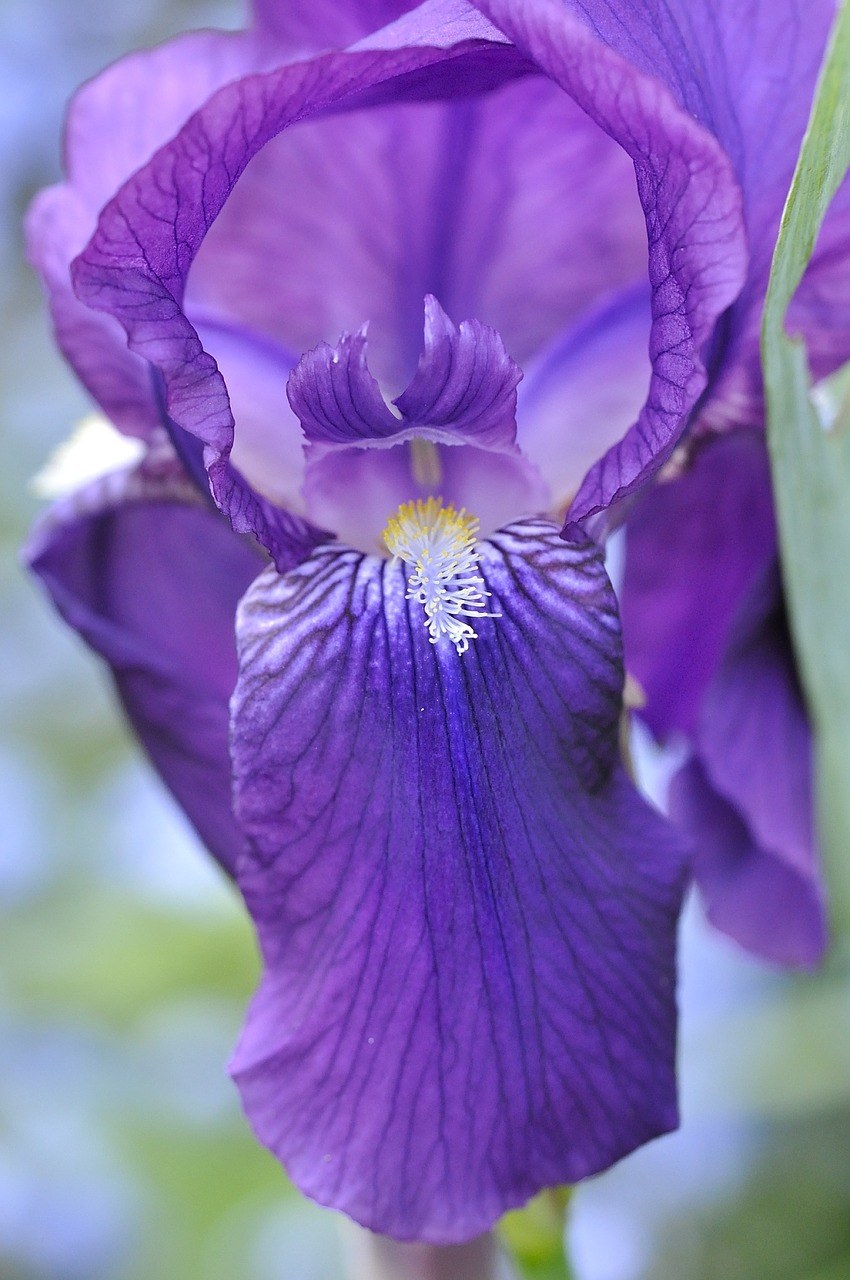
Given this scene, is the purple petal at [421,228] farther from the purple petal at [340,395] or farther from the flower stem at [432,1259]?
the flower stem at [432,1259]

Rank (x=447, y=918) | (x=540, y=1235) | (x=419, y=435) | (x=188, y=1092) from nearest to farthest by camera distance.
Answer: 1. (x=447, y=918)
2. (x=419, y=435)
3. (x=540, y=1235)
4. (x=188, y=1092)

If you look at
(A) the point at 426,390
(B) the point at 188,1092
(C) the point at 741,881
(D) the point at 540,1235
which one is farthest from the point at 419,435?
(B) the point at 188,1092

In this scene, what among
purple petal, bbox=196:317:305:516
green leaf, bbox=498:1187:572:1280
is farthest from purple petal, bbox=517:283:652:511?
green leaf, bbox=498:1187:572:1280

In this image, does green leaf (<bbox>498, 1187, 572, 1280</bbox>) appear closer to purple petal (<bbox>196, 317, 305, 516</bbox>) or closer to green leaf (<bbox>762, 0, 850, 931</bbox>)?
green leaf (<bbox>762, 0, 850, 931</bbox>)

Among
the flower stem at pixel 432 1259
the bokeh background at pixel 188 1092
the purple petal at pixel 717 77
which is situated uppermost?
the purple petal at pixel 717 77

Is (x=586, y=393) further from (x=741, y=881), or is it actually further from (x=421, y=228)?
(x=741, y=881)

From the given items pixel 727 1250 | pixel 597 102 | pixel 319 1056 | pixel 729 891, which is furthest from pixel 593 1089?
pixel 727 1250

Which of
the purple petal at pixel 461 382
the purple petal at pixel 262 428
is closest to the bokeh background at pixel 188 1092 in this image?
the purple petal at pixel 262 428
